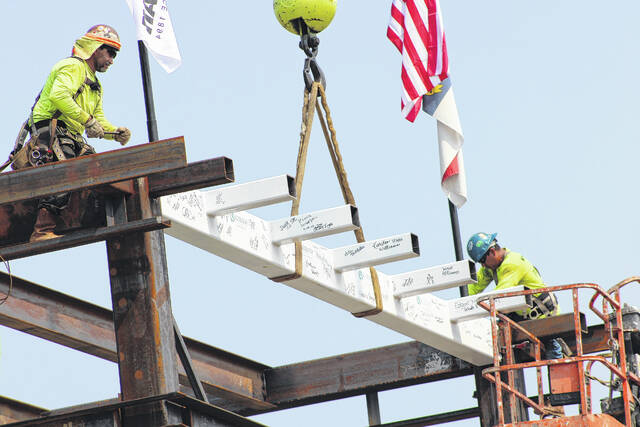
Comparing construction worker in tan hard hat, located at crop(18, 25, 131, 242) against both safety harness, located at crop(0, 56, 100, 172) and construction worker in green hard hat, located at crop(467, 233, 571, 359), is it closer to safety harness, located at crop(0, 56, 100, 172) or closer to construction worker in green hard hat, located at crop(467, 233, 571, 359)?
safety harness, located at crop(0, 56, 100, 172)

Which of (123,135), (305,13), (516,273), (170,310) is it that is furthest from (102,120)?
(516,273)

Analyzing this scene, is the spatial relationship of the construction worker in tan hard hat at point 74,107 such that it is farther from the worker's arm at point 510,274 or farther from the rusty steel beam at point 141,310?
the worker's arm at point 510,274

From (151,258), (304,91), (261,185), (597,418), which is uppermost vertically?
(304,91)

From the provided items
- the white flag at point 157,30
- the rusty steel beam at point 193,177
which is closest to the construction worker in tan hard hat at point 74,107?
the white flag at point 157,30

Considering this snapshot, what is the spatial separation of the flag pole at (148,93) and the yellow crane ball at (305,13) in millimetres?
2187

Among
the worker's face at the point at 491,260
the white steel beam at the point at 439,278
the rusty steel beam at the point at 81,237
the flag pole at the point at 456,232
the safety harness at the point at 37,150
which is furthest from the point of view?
the flag pole at the point at 456,232

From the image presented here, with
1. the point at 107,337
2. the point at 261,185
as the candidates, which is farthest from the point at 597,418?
the point at 107,337

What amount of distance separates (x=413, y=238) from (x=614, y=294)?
345 centimetres

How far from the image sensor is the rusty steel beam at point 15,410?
16562 millimetres

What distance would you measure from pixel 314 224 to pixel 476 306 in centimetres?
334

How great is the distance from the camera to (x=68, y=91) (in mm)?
12250

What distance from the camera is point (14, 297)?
15.0m

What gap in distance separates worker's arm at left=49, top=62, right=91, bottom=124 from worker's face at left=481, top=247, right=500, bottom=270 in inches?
241

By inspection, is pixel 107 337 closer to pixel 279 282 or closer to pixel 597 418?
pixel 279 282
